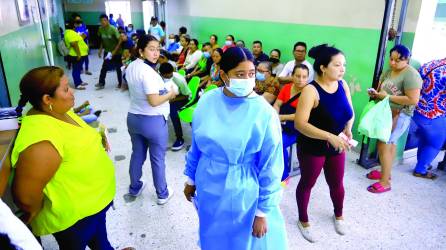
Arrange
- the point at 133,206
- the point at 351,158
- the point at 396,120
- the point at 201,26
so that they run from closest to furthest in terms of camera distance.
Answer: the point at 133,206 → the point at 396,120 → the point at 351,158 → the point at 201,26

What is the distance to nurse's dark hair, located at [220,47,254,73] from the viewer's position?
50.1 inches

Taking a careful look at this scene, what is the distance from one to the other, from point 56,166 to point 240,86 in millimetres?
806

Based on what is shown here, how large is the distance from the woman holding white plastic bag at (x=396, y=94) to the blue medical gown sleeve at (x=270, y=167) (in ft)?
5.81

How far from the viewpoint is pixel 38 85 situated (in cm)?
122

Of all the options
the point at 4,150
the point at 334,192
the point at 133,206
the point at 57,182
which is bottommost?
the point at 133,206

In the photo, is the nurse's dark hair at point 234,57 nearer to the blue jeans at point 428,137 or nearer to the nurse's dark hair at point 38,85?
the nurse's dark hair at point 38,85

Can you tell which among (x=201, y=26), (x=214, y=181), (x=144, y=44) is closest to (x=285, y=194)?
(x=214, y=181)

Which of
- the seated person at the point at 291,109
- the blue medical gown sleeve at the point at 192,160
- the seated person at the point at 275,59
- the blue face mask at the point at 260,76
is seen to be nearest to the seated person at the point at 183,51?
the seated person at the point at 275,59

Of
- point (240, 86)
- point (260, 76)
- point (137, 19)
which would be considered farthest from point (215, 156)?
point (137, 19)

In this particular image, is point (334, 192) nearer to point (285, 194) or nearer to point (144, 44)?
point (285, 194)

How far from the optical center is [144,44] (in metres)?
2.10

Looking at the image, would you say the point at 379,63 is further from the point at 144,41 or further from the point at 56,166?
the point at 56,166

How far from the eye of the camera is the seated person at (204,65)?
5195mm

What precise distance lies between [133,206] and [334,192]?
5.28 feet
